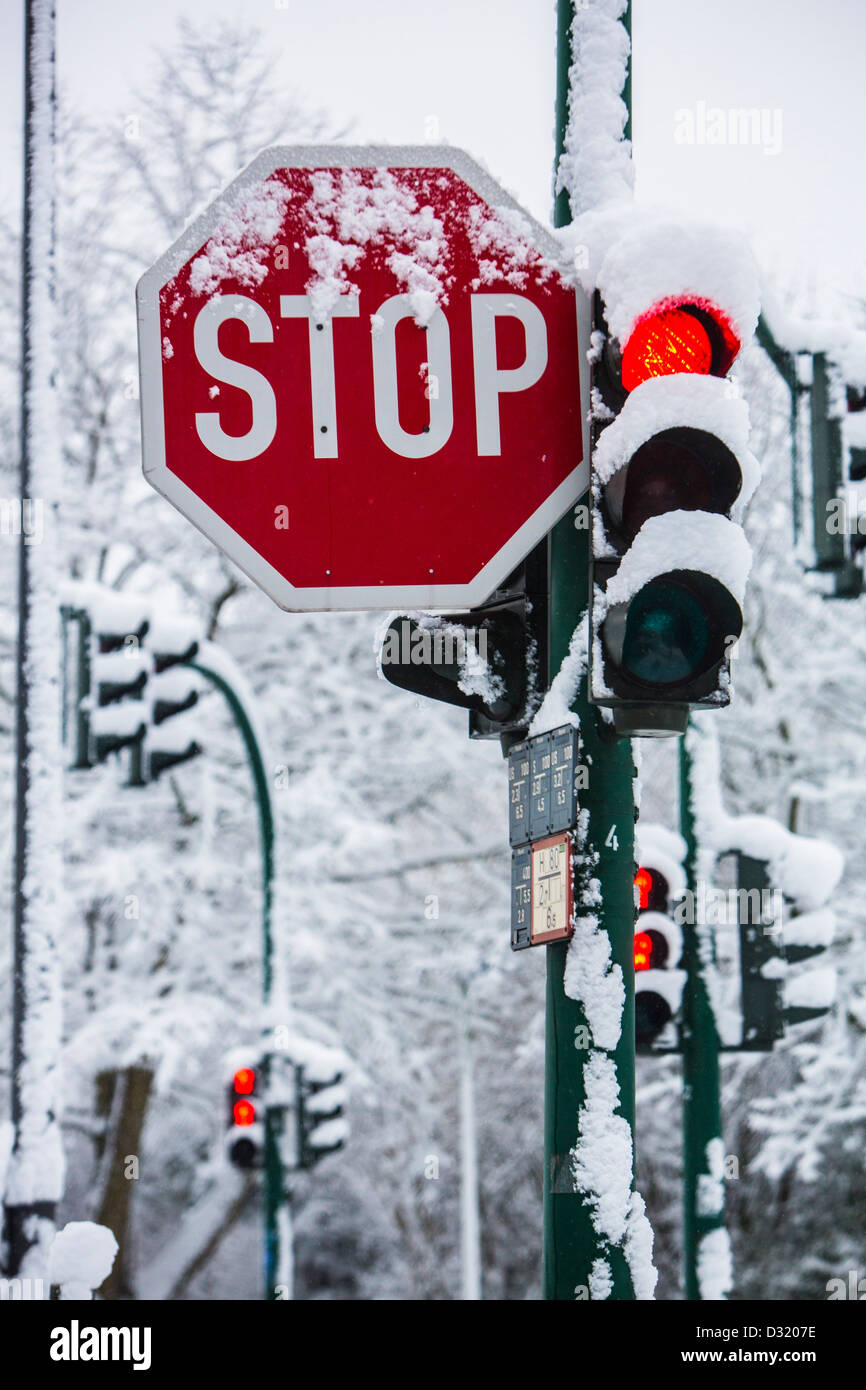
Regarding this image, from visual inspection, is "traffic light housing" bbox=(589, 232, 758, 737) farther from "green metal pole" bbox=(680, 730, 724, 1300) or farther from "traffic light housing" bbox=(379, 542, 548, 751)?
"green metal pole" bbox=(680, 730, 724, 1300)

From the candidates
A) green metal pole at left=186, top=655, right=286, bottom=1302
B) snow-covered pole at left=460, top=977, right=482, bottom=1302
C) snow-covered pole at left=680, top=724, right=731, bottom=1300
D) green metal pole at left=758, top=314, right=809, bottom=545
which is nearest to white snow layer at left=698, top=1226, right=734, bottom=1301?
snow-covered pole at left=680, top=724, right=731, bottom=1300

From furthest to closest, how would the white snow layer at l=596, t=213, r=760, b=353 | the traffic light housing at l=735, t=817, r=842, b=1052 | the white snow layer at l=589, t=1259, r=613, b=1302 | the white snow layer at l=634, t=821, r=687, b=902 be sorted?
the traffic light housing at l=735, t=817, r=842, b=1052, the white snow layer at l=634, t=821, r=687, b=902, the white snow layer at l=589, t=1259, r=613, b=1302, the white snow layer at l=596, t=213, r=760, b=353

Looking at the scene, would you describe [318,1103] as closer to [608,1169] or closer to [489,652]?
[489,652]

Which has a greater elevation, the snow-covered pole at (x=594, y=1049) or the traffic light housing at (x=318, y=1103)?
the traffic light housing at (x=318, y=1103)

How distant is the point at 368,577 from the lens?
148 inches

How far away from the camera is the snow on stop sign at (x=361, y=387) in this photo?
3.70 metres

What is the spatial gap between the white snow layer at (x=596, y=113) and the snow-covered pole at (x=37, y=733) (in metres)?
5.69

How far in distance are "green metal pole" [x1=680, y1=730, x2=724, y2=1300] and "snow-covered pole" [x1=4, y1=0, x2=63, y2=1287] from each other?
3.39m

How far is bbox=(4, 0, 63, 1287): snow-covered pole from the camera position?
8.94 meters

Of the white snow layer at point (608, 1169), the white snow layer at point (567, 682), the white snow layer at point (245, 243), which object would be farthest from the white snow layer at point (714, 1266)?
the white snow layer at point (245, 243)

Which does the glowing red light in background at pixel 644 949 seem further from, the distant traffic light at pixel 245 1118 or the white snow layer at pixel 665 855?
the distant traffic light at pixel 245 1118

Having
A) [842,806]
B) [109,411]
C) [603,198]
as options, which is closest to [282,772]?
[109,411]

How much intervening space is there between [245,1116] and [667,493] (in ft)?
32.2

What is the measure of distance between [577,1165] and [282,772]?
46.8ft
